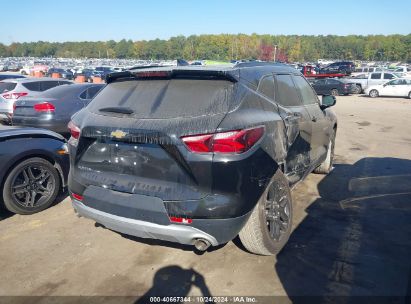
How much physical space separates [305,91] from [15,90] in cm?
1009

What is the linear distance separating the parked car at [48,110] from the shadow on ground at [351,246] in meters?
6.33

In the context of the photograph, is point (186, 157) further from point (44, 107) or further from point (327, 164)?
point (44, 107)

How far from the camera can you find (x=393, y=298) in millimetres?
2834

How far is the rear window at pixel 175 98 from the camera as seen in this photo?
2842mm

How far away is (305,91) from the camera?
479cm

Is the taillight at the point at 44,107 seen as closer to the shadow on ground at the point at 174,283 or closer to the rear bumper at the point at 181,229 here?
the rear bumper at the point at 181,229

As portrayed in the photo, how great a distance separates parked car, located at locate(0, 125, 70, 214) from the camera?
433 centimetres

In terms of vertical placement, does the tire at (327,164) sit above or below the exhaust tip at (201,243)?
below

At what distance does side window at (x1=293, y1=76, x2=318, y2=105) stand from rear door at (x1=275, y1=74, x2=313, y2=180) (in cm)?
19

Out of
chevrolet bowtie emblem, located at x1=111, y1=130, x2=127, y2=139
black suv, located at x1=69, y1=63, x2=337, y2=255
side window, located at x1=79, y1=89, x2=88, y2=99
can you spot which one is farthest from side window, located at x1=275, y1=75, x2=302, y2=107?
side window, located at x1=79, y1=89, x2=88, y2=99

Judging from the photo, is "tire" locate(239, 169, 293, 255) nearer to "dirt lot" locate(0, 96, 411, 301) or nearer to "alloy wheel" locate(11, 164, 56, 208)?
"dirt lot" locate(0, 96, 411, 301)

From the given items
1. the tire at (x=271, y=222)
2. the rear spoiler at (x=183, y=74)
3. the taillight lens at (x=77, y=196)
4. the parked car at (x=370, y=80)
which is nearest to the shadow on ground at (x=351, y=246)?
the tire at (x=271, y=222)

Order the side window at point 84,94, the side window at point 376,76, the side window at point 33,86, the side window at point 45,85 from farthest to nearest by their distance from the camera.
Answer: the side window at point 376,76
the side window at point 45,85
the side window at point 33,86
the side window at point 84,94

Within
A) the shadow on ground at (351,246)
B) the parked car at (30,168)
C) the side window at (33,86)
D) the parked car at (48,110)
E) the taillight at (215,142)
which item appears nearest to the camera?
the taillight at (215,142)
